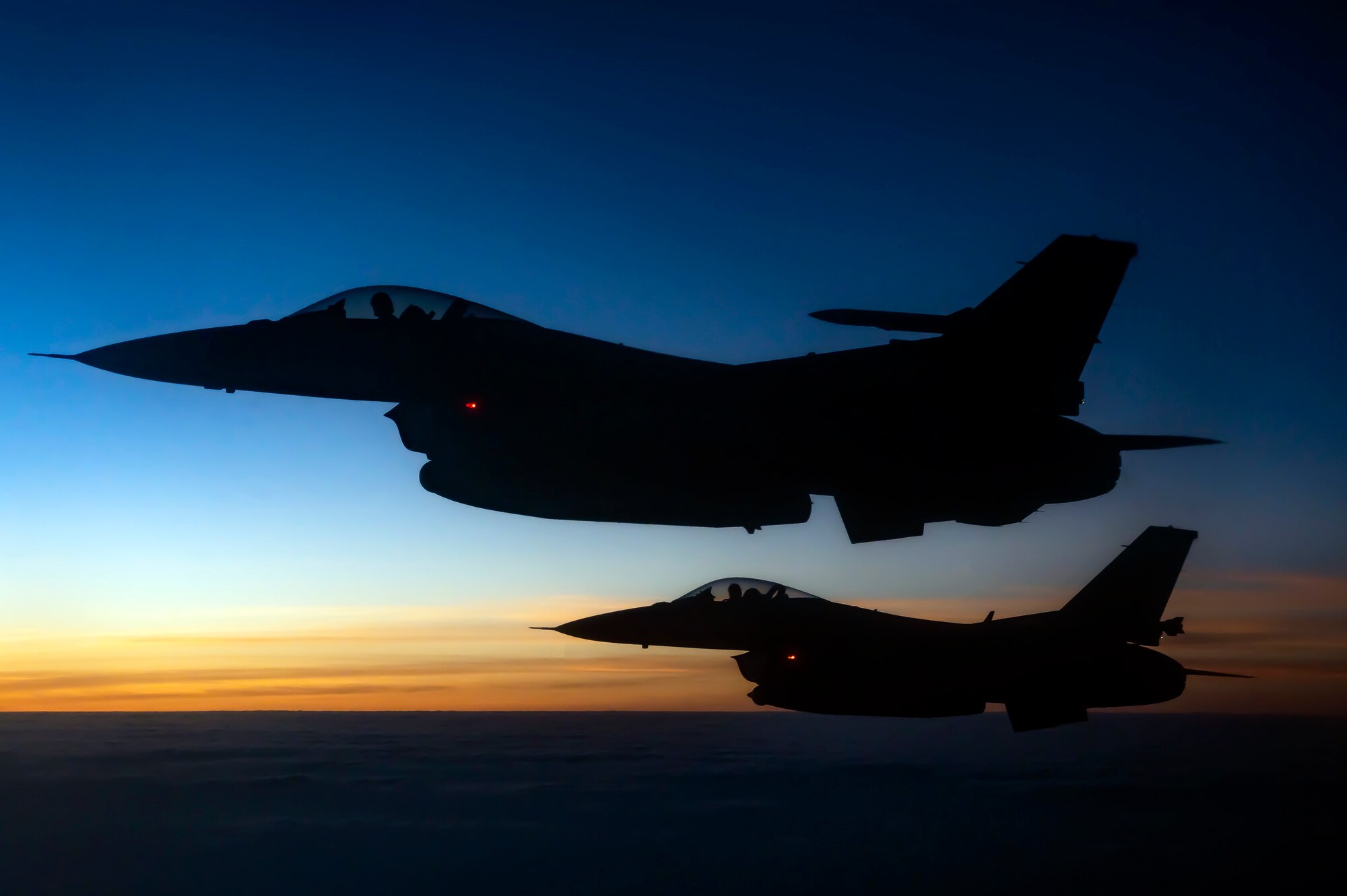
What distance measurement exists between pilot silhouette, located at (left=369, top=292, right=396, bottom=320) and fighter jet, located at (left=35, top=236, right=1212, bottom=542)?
33mm

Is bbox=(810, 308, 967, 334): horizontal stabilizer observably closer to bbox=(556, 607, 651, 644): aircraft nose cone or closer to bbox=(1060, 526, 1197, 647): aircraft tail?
bbox=(556, 607, 651, 644): aircraft nose cone

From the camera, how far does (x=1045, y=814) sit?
134m

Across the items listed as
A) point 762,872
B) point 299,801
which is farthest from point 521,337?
point 299,801

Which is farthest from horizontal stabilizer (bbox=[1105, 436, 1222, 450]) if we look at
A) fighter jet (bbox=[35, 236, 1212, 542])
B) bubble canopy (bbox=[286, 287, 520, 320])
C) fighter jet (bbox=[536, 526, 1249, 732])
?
fighter jet (bbox=[536, 526, 1249, 732])

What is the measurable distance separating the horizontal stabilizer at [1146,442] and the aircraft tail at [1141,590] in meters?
26.8

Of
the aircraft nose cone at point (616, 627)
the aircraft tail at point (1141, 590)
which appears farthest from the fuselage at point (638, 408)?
the aircraft tail at point (1141, 590)

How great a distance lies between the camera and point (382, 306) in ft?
47.2

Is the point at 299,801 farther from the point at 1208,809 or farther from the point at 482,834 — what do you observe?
the point at 1208,809

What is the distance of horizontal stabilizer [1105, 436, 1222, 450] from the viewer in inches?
567

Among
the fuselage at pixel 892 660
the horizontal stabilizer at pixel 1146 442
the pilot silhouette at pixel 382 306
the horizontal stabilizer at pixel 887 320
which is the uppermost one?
the pilot silhouette at pixel 382 306

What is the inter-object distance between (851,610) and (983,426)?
24170mm

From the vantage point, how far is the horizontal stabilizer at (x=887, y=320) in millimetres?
11375

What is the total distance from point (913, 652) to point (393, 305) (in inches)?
1130

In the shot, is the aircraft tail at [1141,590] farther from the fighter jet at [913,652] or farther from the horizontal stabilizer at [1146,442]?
the horizontal stabilizer at [1146,442]
